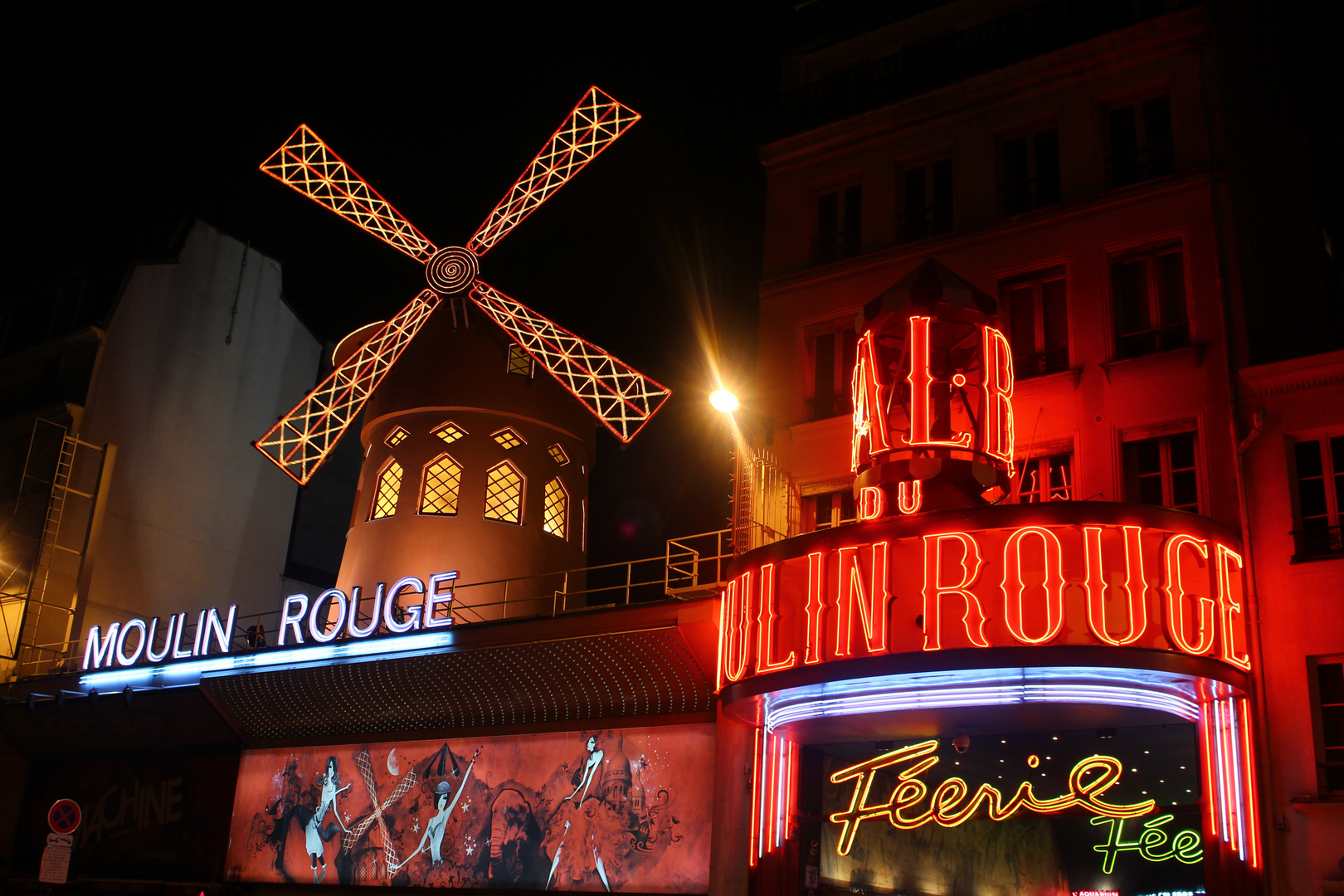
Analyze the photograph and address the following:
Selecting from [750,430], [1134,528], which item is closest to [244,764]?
[750,430]

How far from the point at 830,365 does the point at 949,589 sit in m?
4.26

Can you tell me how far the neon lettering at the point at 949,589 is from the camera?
880 cm

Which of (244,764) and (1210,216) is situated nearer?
(1210,216)

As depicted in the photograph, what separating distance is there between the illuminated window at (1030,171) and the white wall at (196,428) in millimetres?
14467

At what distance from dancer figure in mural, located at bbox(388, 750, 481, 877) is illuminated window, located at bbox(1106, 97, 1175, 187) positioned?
913 centimetres

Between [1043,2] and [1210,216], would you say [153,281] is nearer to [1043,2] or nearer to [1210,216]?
[1043,2]

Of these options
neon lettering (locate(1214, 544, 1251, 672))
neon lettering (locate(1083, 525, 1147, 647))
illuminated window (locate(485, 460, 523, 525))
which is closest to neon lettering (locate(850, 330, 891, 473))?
neon lettering (locate(1083, 525, 1147, 647))

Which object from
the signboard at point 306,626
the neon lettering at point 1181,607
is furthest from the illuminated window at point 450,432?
the neon lettering at point 1181,607

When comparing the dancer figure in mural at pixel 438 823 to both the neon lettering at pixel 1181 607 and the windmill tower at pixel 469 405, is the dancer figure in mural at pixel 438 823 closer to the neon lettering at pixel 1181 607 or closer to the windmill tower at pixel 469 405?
the windmill tower at pixel 469 405

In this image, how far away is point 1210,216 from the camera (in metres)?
10.8

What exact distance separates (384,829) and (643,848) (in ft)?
12.0

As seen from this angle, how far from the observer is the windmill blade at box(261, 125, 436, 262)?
17.8m

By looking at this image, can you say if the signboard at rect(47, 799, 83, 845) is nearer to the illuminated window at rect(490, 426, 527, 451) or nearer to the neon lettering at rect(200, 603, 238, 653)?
Result: the neon lettering at rect(200, 603, 238, 653)

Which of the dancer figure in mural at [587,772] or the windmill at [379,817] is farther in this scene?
the windmill at [379,817]
